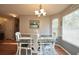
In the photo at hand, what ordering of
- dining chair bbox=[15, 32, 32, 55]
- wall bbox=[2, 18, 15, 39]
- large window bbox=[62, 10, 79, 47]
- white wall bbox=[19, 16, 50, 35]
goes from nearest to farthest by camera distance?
large window bbox=[62, 10, 79, 47]
dining chair bbox=[15, 32, 32, 55]
white wall bbox=[19, 16, 50, 35]
wall bbox=[2, 18, 15, 39]

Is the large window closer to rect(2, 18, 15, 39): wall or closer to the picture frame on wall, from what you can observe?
the picture frame on wall

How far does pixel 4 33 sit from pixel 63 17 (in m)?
1.52

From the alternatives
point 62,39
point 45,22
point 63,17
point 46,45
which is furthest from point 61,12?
point 46,45

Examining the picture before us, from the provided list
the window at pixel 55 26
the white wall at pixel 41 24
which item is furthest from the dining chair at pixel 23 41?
the window at pixel 55 26

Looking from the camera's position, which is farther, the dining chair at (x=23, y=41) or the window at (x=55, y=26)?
the window at (x=55, y=26)

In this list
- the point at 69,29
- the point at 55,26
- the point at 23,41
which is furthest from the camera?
the point at 55,26

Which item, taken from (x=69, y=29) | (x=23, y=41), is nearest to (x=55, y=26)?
(x=69, y=29)

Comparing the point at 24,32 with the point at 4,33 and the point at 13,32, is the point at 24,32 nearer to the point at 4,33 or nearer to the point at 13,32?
the point at 13,32

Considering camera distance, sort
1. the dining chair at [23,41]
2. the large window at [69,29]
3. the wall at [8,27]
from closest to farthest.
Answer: the large window at [69,29] → the dining chair at [23,41] → the wall at [8,27]

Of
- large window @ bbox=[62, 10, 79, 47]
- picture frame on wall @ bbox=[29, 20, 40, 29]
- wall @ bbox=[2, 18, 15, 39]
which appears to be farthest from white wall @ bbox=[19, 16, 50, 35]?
large window @ bbox=[62, 10, 79, 47]

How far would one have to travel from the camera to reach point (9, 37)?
9.84ft

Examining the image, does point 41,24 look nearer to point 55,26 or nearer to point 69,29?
point 55,26

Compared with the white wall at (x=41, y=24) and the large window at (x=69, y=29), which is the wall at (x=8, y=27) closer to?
the white wall at (x=41, y=24)
